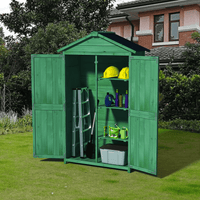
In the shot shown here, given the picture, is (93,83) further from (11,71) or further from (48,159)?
(11,71)

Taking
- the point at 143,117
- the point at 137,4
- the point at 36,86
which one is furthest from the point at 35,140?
the point at 137,4

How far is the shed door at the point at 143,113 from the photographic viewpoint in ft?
22.0

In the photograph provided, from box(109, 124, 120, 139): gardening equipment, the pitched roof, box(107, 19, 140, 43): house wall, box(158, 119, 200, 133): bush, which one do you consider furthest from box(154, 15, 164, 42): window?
box(109, 124, 120, 139): gardening equipment

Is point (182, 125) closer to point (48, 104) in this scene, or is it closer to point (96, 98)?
point (96, 98)

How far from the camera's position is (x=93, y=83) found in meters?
8.57

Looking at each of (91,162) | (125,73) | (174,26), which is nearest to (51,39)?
(125,73)

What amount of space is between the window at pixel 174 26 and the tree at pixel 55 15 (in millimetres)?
5264

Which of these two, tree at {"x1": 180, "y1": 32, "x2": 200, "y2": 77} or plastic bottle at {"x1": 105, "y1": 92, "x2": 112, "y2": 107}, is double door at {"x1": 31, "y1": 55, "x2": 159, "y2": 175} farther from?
tree at {"x1": 180, "y1": 32, "x2": 200, "y2": 77}

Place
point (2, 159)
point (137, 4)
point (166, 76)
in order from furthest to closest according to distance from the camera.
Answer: point (137, 4) < point (166, 76) < point (2, 159)

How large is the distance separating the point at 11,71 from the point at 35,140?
321 inches

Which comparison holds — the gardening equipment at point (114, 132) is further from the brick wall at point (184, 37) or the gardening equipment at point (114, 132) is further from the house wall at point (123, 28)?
the house wall at point (123, 28)

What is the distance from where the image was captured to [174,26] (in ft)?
65.2

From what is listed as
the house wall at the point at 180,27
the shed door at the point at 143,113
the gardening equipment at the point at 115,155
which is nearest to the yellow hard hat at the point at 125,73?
the shed door at the point at 143,113

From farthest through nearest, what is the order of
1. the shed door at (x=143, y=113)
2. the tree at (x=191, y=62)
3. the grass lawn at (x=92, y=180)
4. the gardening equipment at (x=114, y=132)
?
the tree at (x=191, y=62), the gardening equipment at (x=114, y=132), the shed door at (x=143, y=113), the grass lawn at (x=92, y=180)
